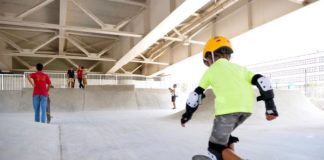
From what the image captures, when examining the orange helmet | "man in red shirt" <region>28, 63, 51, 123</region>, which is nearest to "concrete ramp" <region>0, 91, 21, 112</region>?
"man in red shirt" <region>28, 63, 51, 123</region>

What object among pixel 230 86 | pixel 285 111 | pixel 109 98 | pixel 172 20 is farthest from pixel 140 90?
pixel 230 86

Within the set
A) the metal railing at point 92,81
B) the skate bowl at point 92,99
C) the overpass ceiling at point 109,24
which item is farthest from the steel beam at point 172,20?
the metal railing at point 92,81

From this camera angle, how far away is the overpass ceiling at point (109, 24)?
37.5 ft

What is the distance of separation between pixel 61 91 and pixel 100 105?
9.07 feet

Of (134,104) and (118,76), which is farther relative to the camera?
(118,76)

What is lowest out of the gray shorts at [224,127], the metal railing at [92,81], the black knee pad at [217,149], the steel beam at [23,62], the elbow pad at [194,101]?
the black knee pad at [217,149]

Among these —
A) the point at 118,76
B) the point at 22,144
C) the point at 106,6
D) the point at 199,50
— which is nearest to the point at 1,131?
the point at 22,144

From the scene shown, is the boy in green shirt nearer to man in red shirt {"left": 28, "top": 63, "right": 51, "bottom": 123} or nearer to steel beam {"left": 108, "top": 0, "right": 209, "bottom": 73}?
man in red shirt {"left": 28, "top": 63, "right": 51, "bottom": 123}

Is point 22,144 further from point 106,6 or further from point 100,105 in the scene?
point 100,105

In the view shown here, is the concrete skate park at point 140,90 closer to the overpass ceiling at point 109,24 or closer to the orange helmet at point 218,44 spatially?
the overpass ceiling at point 109,24

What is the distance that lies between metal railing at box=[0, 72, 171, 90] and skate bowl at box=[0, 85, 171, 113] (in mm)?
3558

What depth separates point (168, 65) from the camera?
22281 millimetres

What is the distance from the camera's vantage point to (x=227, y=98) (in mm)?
2410

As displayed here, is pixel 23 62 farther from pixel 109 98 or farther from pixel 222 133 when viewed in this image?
pixel 222 133
